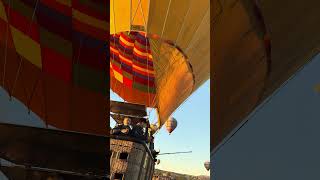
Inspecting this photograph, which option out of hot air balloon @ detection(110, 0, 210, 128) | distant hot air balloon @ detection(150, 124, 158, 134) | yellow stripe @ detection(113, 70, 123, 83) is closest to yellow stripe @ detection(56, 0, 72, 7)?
hot air balloon @ detection(110, 0, 210, 128)

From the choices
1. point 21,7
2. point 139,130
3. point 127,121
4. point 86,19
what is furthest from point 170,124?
point 21,7

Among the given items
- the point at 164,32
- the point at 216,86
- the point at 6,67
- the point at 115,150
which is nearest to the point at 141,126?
the point at 115,150

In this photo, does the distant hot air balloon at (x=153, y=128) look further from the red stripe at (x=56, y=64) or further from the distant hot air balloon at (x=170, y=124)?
the red stripe at (x=56, y=64)

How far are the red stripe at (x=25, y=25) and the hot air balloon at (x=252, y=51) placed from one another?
3.85 m

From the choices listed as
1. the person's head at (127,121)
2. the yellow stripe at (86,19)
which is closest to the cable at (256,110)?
the yellow stripe at (86,19)

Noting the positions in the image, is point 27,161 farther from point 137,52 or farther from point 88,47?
point 137,52

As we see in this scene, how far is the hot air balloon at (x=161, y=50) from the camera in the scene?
11781mm

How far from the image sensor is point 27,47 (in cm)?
503

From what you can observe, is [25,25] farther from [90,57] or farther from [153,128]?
[153,128]

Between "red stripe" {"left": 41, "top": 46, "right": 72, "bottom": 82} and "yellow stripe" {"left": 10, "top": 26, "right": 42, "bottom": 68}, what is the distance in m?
0.08

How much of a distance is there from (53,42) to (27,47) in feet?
1.11

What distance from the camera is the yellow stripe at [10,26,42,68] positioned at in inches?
193

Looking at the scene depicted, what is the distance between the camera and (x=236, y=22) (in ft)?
5.06

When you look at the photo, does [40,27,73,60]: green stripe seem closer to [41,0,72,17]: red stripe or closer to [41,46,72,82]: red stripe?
[41,46,72,82]: red stripe
